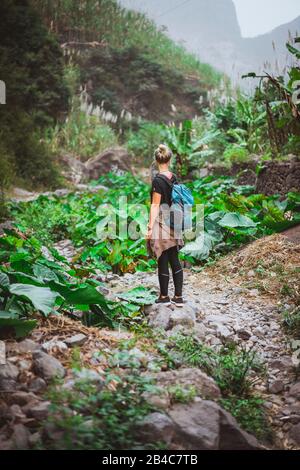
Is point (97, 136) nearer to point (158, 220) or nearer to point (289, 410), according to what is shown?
point (158, 220)

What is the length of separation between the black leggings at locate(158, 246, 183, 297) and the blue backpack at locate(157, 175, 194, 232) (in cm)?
18

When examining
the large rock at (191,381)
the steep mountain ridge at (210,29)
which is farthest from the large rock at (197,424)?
the steep mountain ridge at (210,29)

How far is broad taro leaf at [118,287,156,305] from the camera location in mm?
2934

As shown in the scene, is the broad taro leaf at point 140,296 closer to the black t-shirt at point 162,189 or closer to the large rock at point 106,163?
the black t-shirt at point 162,189

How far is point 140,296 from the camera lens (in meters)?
3.06

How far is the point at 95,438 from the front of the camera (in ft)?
5.03

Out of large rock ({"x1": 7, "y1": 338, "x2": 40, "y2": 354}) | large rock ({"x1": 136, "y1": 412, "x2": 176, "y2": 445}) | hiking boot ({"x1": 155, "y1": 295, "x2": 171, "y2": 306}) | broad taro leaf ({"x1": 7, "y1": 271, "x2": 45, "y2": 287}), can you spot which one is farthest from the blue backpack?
large rock ({"x1": 136, "y1": 412, "x2": 176, "y2": 445})

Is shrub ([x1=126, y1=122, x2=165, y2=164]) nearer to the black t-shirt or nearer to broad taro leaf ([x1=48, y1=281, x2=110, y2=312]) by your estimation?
the black t-shirt

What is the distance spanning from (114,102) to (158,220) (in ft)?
45.3

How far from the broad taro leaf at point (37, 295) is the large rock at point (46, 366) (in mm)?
231

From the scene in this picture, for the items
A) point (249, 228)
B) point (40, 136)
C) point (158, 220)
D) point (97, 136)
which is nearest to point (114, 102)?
point (97, 136)

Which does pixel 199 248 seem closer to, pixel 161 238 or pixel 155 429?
pixel 161 238

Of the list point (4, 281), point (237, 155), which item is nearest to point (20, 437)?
point (4, 281)

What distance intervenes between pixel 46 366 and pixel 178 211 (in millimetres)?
1410
